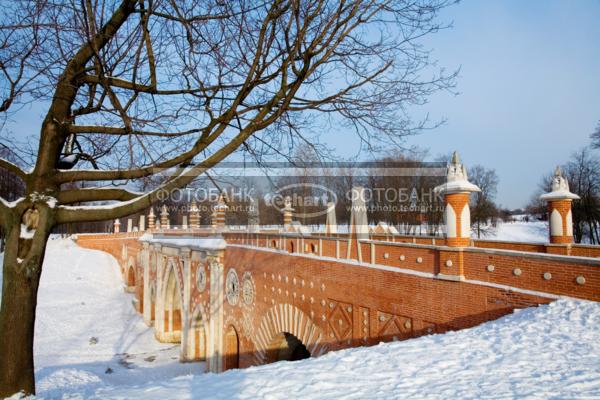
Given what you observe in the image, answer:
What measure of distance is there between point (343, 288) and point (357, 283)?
0.54m

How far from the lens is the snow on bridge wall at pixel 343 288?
6.23 meters

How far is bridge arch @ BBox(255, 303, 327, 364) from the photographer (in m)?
10.6

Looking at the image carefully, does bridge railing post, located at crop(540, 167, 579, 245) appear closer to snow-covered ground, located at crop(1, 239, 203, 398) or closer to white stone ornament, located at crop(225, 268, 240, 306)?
white stone ornament, located at crop(225, 268, 240, 306)

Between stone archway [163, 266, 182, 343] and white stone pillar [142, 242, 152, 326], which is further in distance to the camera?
white stone pillar [142, 242, 152, 326]

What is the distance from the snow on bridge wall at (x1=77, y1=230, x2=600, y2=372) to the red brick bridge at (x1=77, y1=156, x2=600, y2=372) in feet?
0.06

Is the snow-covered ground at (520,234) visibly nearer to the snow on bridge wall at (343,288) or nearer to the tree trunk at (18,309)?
the snow on bridge wall at (343,288)

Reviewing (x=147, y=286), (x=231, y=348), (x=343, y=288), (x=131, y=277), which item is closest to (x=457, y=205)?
(x=343, y=288)

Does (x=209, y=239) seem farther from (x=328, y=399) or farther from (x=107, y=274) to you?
(x=107, y=274)

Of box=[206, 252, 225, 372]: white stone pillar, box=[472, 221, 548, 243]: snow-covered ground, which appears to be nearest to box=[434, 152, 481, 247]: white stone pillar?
box=[206, 252, 225, 372]: white stone pillar

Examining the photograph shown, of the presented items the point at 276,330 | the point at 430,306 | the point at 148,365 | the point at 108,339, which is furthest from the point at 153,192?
the point at 108,339

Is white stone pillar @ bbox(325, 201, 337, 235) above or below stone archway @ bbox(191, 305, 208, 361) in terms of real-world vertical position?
above

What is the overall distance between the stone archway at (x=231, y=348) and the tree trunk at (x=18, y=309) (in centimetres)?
1216

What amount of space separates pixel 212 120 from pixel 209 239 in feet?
49.5

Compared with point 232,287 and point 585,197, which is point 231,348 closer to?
point 232,287
